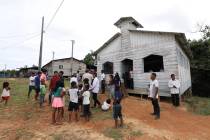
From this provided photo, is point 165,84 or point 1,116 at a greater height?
point 165,84

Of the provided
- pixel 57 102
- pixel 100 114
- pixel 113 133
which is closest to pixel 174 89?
pixel 100 114

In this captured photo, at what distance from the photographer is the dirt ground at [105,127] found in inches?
290

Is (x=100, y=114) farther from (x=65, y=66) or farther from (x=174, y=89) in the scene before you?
(x=65, y=66)

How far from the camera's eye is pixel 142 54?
15211 mm

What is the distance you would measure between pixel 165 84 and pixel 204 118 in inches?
140

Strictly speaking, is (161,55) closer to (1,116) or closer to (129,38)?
(129,38)

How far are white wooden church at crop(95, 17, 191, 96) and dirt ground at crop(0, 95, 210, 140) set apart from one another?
356 centimetres

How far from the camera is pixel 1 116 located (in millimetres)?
10031

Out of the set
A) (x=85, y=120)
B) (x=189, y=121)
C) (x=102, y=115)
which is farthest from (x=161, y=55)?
(x=85, y=120)

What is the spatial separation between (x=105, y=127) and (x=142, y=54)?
8.15 m

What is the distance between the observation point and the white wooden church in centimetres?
1363

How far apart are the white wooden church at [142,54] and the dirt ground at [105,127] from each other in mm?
3556

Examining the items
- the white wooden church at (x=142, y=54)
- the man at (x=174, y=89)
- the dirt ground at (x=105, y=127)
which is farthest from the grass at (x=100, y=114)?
the white wooden church at (x=142, y=54)

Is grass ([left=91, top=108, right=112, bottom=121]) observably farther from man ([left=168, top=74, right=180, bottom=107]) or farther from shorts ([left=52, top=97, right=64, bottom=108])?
man ([left=168, top=74, right=180, bottom=107])
